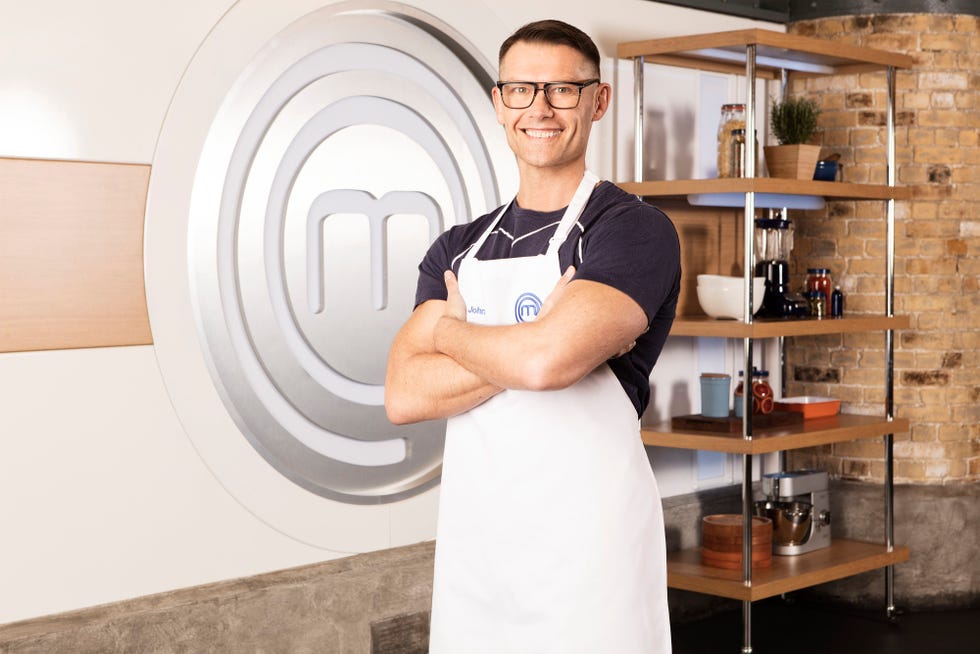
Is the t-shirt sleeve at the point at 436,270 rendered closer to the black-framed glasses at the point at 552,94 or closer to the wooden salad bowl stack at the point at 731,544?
the black-framed glasses at the point at 552,94

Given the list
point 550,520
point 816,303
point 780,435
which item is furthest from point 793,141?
point 550,520

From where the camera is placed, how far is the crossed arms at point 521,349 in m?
2.00

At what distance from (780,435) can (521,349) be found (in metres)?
2.44

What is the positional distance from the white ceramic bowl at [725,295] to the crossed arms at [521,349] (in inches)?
88.9

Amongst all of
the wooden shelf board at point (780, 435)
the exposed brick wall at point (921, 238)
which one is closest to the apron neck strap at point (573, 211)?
the wooden shelf board at point (780, 435)

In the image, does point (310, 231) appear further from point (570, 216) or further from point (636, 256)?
point (636, 256)

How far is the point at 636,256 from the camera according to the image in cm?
203

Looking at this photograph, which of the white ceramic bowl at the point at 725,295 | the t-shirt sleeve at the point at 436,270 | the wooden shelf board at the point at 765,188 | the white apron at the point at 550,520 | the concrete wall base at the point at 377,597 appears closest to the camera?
the white apron at the point at 550,520

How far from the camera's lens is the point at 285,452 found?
3600 mm

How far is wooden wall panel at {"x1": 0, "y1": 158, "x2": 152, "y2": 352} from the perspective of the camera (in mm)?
2998

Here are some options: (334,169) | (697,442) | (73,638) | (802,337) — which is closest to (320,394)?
(334,169)

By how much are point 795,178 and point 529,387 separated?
8.82 feet

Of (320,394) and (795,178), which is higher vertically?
(795,178)

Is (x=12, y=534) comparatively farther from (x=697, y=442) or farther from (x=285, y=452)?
(x=697, y=442)
